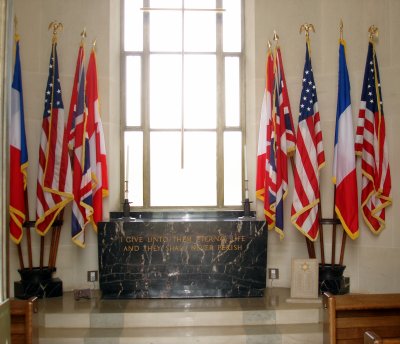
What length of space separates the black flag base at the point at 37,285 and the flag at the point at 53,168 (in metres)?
0.45

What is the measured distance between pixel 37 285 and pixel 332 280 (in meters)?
3.24

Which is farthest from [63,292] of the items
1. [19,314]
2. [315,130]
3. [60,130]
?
[315,130]

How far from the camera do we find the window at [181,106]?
6.22 meters

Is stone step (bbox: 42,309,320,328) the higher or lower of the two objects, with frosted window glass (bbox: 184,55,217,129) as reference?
lower

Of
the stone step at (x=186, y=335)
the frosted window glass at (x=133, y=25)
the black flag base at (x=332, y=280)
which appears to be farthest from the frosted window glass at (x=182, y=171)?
the stone step at (x=186, y=335)

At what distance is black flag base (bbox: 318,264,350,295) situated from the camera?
5.36 m

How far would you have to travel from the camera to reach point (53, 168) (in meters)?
5.36

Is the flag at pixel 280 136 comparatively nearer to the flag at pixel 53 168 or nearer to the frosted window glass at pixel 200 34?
the frosted window glass at pixel 200 34

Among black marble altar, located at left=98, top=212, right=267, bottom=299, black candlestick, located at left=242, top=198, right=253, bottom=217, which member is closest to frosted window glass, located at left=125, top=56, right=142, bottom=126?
black marble altar, located at left=98, top=212, right=267, bottom=299

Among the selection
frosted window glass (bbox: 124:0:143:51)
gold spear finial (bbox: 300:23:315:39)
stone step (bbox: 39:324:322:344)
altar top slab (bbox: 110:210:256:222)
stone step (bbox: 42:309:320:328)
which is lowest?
stone step (bbox: 39:324:322:344)

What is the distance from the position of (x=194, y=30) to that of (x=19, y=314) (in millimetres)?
4581

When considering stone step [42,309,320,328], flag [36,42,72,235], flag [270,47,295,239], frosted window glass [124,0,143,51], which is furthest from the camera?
frosted window glass [124,0,143,51]

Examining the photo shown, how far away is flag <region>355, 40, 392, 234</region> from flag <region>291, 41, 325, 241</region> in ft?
1.56

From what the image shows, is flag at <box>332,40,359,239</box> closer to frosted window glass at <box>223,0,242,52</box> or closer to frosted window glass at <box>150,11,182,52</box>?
frosted window glass at <box>223,0,242,52</box>
